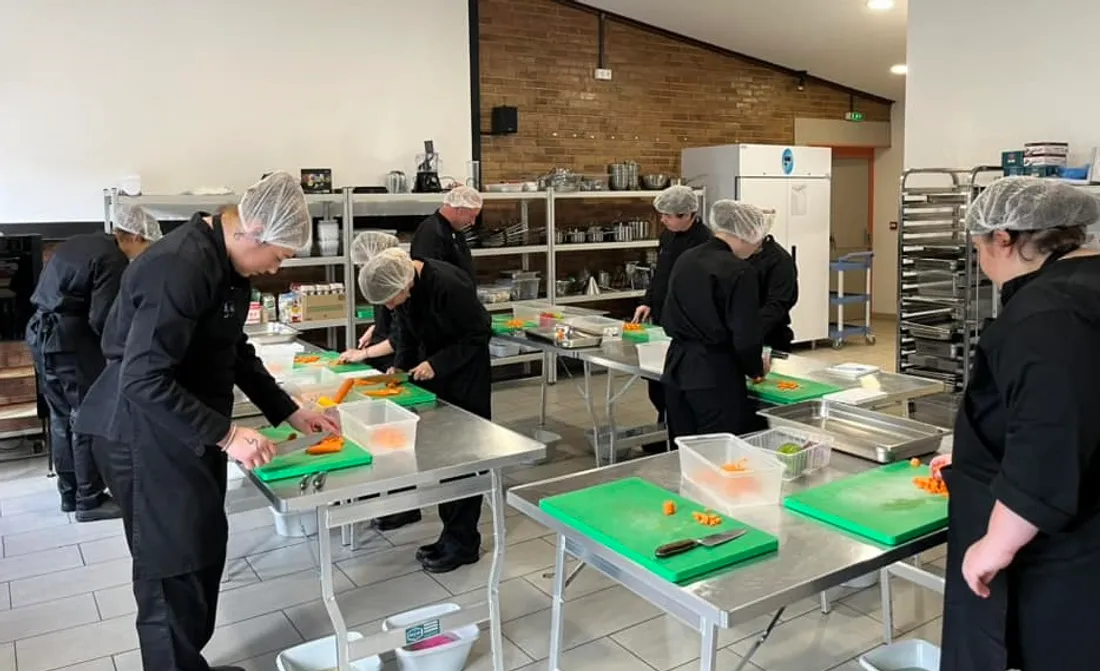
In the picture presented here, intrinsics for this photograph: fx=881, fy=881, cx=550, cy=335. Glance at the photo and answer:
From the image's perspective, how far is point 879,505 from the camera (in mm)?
2035

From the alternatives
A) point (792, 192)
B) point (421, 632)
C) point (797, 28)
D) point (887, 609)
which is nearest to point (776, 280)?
point (887, 609)

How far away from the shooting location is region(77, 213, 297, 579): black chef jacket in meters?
2.20

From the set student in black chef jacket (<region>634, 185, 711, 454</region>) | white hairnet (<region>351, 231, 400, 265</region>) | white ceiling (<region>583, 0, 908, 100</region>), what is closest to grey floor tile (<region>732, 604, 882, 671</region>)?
student in black chef jacket (<region>634, 185, 711, 454</region>)

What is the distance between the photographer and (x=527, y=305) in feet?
19.2

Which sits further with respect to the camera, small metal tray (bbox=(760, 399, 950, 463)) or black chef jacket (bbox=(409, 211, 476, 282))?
black chef jacket (bbox=(409, 211, 476, 282))

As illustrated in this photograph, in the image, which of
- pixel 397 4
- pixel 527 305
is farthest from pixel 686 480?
pixel 397 4

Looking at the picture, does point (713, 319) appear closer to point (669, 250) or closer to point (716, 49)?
point (669, 250)

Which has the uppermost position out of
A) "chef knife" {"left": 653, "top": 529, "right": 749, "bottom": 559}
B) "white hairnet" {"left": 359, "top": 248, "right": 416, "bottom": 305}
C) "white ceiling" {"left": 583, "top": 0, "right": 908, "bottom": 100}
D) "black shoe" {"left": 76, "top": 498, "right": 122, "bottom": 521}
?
"white ceiling" {"left": 583, "top": 0, "right": 908, "bottom": 100}

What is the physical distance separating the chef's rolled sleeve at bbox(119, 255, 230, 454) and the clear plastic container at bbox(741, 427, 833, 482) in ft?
4.75

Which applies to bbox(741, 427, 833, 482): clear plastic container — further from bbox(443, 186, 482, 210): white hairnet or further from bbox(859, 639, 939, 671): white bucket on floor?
bbox(443, 186, 482, 210): white hairnet

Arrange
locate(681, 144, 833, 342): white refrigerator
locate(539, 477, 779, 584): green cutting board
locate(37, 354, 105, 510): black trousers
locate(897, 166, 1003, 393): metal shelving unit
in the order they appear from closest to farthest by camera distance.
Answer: locate(539, 477, 779, 584): green cutting board, locate(37, 354, 105, 510): black trousers, locate(897, 166, 1003, 393): metal shelving unit, locate(681, 144, 833, 342): white refrigerator

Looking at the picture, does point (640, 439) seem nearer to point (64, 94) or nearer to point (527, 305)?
point (527, 305)

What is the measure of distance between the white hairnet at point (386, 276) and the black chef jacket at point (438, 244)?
153 centimetres

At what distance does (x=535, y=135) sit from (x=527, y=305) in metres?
2.27
